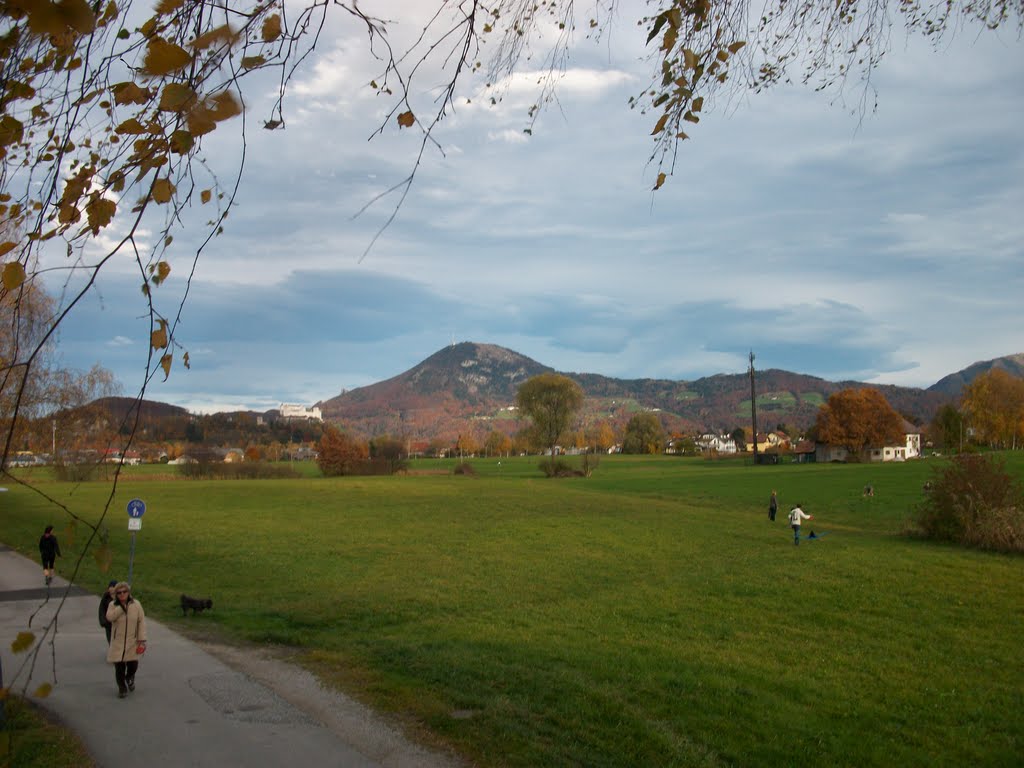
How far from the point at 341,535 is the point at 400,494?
26.2 m

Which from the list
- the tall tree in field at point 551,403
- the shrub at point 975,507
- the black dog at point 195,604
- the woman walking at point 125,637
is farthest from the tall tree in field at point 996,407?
the woman walking at point 125,637

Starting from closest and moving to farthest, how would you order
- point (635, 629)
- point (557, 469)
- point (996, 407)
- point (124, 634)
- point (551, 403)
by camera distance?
1. point (124, 634)
2. point (635, 629)
3. point (557, 469)
4. point (551, 403)
5. point (996, 407)

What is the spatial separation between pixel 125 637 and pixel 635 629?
851cm

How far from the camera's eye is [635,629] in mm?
13930

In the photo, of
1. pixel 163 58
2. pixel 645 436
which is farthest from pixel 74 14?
pixel 645 436

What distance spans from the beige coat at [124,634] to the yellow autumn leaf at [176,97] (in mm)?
8985

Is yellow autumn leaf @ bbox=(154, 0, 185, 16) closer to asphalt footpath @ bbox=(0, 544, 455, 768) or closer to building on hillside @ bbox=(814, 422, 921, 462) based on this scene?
asphalt footpath @ bbox=(0, 544, 455, 768)

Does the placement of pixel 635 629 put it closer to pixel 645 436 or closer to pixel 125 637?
pixel 125 637

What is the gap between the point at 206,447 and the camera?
322ft

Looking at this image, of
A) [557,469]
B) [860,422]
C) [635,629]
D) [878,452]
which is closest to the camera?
[635,629]

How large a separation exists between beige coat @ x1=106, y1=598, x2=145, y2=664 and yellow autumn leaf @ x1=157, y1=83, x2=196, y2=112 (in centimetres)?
898

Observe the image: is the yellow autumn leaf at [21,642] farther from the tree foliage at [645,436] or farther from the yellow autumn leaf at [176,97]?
the tree foliage at [645,436]

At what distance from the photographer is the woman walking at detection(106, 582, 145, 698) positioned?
30.9 ft

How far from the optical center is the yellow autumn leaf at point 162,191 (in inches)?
98.2
